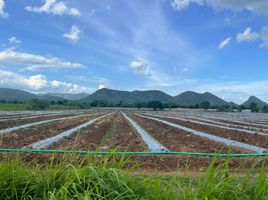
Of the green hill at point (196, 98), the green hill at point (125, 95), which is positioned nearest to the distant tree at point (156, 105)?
the green hill at point (196, 98)

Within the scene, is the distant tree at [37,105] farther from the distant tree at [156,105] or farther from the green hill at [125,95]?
the green hill at [125,95]

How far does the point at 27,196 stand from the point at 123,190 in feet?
2.94

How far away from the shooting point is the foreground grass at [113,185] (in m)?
2.36

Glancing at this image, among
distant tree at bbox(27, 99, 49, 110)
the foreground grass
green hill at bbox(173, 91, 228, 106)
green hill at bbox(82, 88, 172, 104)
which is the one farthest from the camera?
green hill at bbox(82, 88, 172, 104)

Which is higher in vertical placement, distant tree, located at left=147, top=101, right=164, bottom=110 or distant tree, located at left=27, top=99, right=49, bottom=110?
distant tree, located at left=147, top=101, right=164, bottom=110

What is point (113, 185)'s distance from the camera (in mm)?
2574

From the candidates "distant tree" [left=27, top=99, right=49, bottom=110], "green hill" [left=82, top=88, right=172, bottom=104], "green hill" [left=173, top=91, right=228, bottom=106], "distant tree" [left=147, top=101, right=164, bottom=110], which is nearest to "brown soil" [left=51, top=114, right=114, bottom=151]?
"distant tree" [left=27, top=99, right=49, bottom=110]

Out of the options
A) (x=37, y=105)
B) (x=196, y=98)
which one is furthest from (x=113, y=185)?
(x=196, y=98)

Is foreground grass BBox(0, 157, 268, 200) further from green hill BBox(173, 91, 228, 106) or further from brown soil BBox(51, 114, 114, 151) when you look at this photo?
green hill BBox(173, 91, 228, 106)

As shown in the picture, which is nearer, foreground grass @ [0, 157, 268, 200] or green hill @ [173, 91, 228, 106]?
foreground grass @ [0, 157, 268, 200]

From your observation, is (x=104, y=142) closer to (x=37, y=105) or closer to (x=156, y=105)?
(x=37, y=105)

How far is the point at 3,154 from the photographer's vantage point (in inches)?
229

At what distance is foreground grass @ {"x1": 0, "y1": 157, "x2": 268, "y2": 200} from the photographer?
7.73 ft

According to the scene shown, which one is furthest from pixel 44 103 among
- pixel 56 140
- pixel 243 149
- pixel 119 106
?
pixel 243 149
